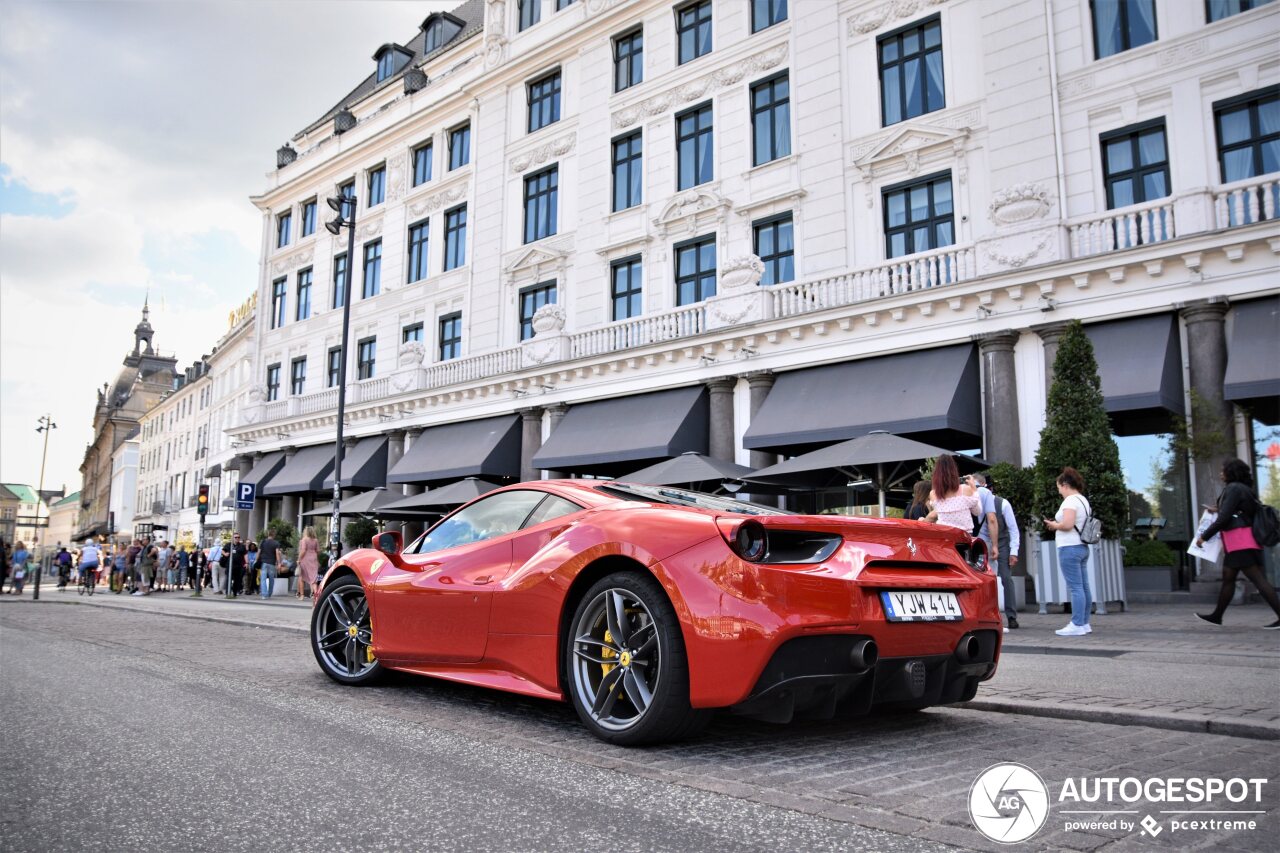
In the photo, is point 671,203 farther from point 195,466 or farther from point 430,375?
point 195,466

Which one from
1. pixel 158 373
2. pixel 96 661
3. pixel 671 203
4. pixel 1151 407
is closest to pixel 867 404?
pixel 1151 407

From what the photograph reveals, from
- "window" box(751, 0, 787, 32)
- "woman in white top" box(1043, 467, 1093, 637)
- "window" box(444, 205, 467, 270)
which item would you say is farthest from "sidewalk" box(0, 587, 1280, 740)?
"window" box(444, 205, 467, 270)

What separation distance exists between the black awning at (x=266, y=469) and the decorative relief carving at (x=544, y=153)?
14983mm

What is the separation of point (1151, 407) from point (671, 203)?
503 inches

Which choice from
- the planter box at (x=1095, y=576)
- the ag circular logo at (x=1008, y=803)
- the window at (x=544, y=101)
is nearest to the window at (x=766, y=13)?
the window at (x=544, y=101)

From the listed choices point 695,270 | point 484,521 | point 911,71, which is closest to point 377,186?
point 695,270

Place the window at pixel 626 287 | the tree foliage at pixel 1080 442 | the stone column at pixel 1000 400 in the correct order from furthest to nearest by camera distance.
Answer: the window at pixel 626 287, the stone column at pixel 1000 400, the tree foliage at pixel 1080 442

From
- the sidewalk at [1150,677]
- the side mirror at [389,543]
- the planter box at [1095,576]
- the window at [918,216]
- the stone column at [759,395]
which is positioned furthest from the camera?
the stone column at [759,395]

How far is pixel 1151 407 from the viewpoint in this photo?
14.8 m

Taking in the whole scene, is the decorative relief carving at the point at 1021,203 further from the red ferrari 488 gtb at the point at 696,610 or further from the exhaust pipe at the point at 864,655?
the exhaust pipe at the point at 864,655

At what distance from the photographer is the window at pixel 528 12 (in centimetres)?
2939

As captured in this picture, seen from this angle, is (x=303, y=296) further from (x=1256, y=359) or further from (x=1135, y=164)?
(x=1256, y=359)

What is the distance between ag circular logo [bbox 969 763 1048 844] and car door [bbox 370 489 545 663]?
2.57 m

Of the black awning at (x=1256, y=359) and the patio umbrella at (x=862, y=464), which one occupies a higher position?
the black awning at (x=1256, y=359)
